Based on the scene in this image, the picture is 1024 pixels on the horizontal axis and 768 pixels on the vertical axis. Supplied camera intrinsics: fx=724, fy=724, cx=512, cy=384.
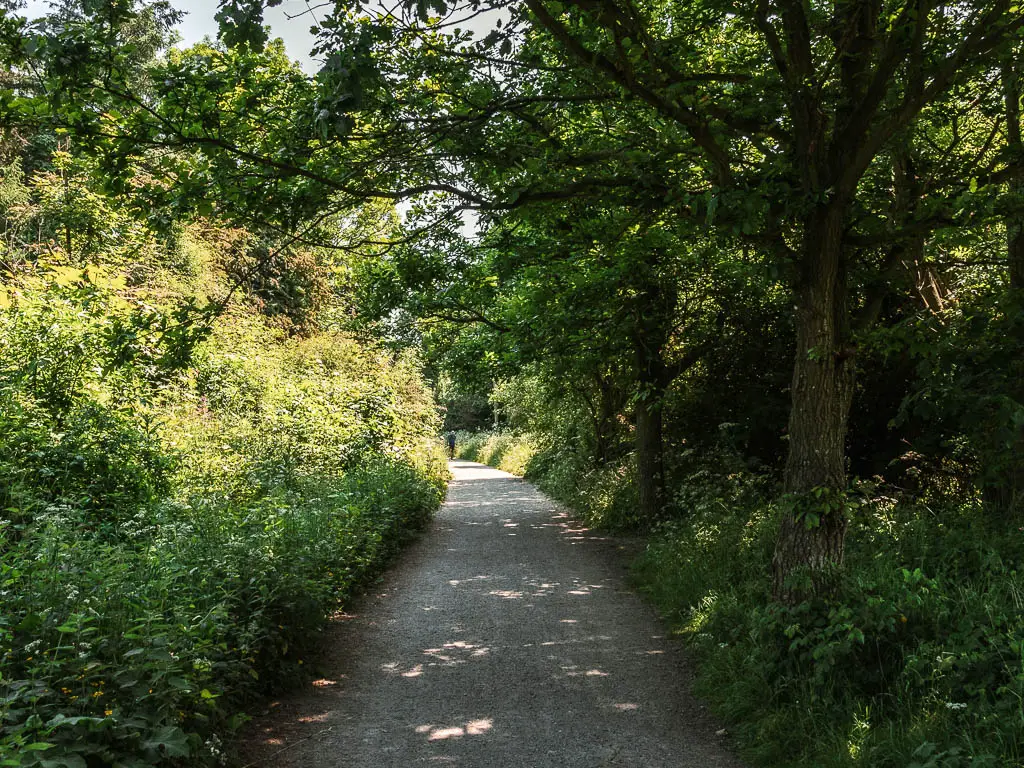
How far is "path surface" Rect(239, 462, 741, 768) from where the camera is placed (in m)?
4.67

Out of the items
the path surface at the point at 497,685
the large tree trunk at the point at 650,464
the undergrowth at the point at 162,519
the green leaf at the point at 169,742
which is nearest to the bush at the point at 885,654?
the path surface at the point at 497,685

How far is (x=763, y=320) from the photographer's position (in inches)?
488

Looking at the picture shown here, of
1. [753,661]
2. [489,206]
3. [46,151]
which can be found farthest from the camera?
[46,151]

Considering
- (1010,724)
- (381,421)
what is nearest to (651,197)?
(1010,724)

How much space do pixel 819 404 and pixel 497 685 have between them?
3.41m

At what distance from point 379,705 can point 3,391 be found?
544cm

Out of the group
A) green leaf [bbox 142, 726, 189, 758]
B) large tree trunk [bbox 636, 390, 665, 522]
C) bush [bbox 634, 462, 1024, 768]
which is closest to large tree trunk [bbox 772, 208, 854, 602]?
bush [bbox 634, 462, 1024, 768]

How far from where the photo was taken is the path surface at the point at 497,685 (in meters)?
4.67

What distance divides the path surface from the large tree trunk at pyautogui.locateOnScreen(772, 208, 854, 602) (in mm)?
1502

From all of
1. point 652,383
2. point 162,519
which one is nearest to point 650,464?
point 652,383

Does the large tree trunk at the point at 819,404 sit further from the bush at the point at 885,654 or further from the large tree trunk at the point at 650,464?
the large tree trunk at the point at 650,464

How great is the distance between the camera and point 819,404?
18.6ft

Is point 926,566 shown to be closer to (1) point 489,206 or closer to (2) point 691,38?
(1) point 489,206

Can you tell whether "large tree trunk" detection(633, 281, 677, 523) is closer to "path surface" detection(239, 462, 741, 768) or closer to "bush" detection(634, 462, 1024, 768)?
"path surface" detection(239, 462, 741, 768)
